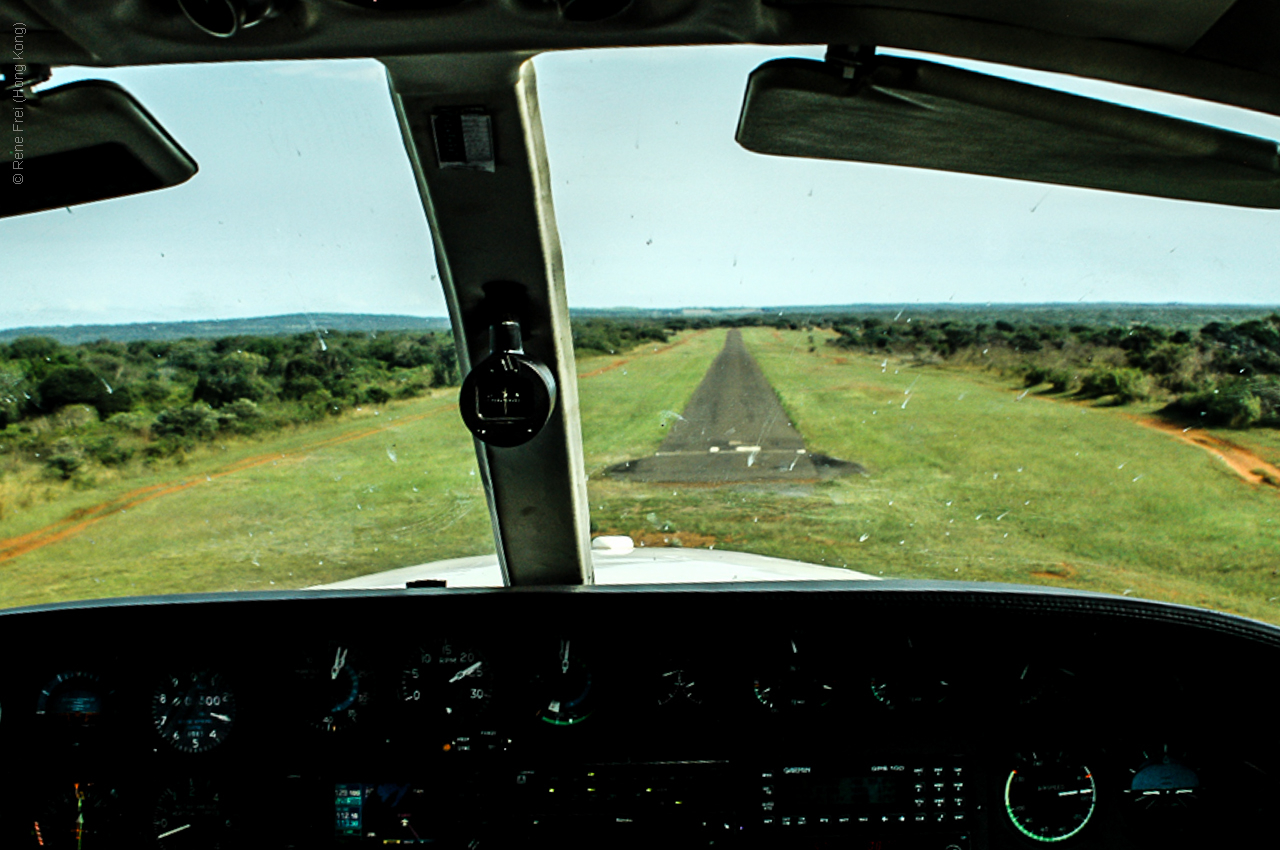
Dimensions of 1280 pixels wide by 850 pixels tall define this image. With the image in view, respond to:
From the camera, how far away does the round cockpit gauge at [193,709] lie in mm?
2383

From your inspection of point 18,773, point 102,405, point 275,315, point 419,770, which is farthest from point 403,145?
point 18,773

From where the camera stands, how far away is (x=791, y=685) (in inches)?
94.5

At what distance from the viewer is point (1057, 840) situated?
2.38 m

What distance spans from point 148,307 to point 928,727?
2.46 metres

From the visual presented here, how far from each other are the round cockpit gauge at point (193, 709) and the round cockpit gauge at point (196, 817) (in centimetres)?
12

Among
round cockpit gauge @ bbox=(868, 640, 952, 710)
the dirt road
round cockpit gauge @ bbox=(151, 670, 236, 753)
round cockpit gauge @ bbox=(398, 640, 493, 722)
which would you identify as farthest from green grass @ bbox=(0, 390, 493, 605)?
the dirt road

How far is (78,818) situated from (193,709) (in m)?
0.42

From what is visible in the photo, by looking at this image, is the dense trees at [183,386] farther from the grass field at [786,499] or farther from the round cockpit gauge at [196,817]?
the round cockpit gauge at [196,817]

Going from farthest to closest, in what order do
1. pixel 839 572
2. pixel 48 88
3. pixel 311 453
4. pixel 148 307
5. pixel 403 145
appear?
pixel 839 572 < pixel 311 453 < pixel 148 307 < pixel 403 145 < pixel 48 88

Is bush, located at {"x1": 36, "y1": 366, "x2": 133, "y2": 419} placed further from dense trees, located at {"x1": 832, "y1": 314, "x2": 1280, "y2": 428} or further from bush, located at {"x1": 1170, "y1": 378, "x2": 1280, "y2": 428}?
bush, located at {"x1": 1170, "y1": 378, "x2": 1280, "y2": 428}

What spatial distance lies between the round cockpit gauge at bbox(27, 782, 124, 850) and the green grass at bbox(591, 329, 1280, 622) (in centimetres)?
161

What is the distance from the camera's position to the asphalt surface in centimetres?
248

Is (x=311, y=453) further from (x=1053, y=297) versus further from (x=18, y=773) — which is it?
(x=1053, y=297)

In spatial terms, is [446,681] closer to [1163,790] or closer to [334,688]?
[334,688]
